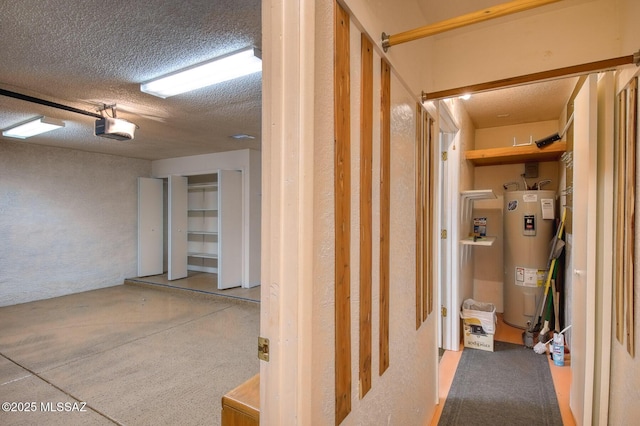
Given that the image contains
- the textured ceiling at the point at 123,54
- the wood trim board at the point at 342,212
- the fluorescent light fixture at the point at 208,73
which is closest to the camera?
the wood trim board at the point at 342,212

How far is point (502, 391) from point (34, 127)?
5254 millimetres

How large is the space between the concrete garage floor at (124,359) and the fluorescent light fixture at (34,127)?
229 centimetres

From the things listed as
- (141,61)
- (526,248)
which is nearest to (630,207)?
(526,248)

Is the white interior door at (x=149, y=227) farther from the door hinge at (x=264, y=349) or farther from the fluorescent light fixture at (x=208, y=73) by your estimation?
the door hinge at (x=264, y=349)

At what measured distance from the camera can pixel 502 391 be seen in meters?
2.41

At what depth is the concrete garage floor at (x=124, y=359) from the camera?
221cm

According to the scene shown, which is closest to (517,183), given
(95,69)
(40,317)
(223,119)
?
(223,119)

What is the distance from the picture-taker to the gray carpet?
212 cm

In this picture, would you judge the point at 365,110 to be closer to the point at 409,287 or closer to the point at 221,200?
the point at 409,287

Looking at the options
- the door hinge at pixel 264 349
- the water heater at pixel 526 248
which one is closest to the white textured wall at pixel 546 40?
the door hinge at pixel 264 349

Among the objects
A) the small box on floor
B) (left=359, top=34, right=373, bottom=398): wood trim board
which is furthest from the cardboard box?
(left=359, top=34, right=373, bottom=398): wood trim board

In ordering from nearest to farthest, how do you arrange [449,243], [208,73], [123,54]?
[123,54] < [208,73] < [449,243]

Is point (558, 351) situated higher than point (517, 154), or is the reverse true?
point (517, 154)

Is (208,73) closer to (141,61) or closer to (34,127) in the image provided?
(141,61)
